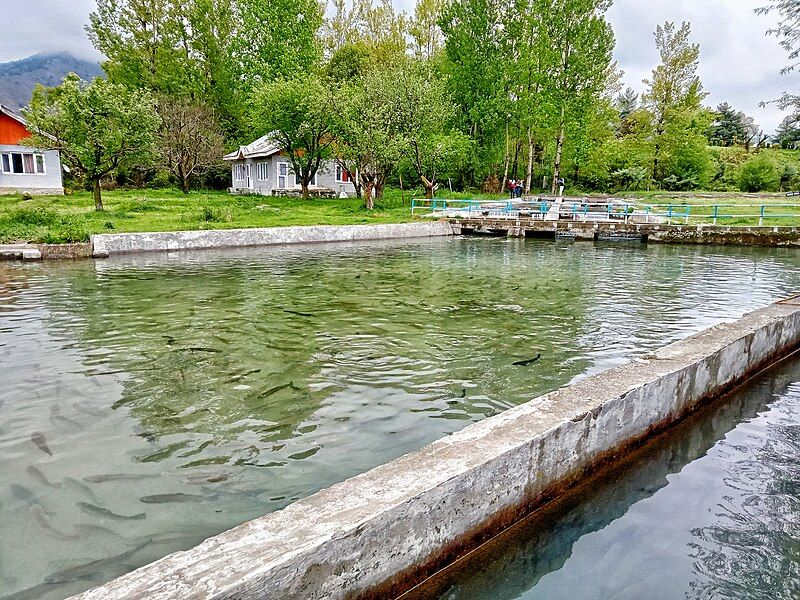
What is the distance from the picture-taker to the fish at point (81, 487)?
3.77 meters

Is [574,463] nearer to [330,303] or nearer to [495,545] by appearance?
[495,545]

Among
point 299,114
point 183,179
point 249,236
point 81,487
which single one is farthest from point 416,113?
point 81,487

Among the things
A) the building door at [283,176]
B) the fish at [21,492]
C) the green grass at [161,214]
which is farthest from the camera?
the building door at [283,176]

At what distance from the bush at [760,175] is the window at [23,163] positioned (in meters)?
50.0

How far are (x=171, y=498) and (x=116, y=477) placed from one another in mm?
591

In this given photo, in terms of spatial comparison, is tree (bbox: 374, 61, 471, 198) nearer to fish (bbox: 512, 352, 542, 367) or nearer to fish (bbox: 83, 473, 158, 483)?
fish (bbox: 512, 352, 542, 367)

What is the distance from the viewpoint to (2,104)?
30.7 m

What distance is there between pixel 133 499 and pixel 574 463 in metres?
3.22

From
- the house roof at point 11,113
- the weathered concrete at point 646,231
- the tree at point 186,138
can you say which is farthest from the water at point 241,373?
the house roof at point 11,113

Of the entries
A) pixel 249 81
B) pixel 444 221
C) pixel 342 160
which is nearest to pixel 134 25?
pixel 249 81

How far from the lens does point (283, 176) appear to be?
38250 millimetres

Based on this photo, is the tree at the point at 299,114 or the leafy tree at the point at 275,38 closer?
the tree at the point at 299,114

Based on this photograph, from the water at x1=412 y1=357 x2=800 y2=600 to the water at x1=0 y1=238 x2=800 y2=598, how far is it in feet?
4.50

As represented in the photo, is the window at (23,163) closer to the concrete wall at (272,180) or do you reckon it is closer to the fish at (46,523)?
the concrete wall at (272,180)
